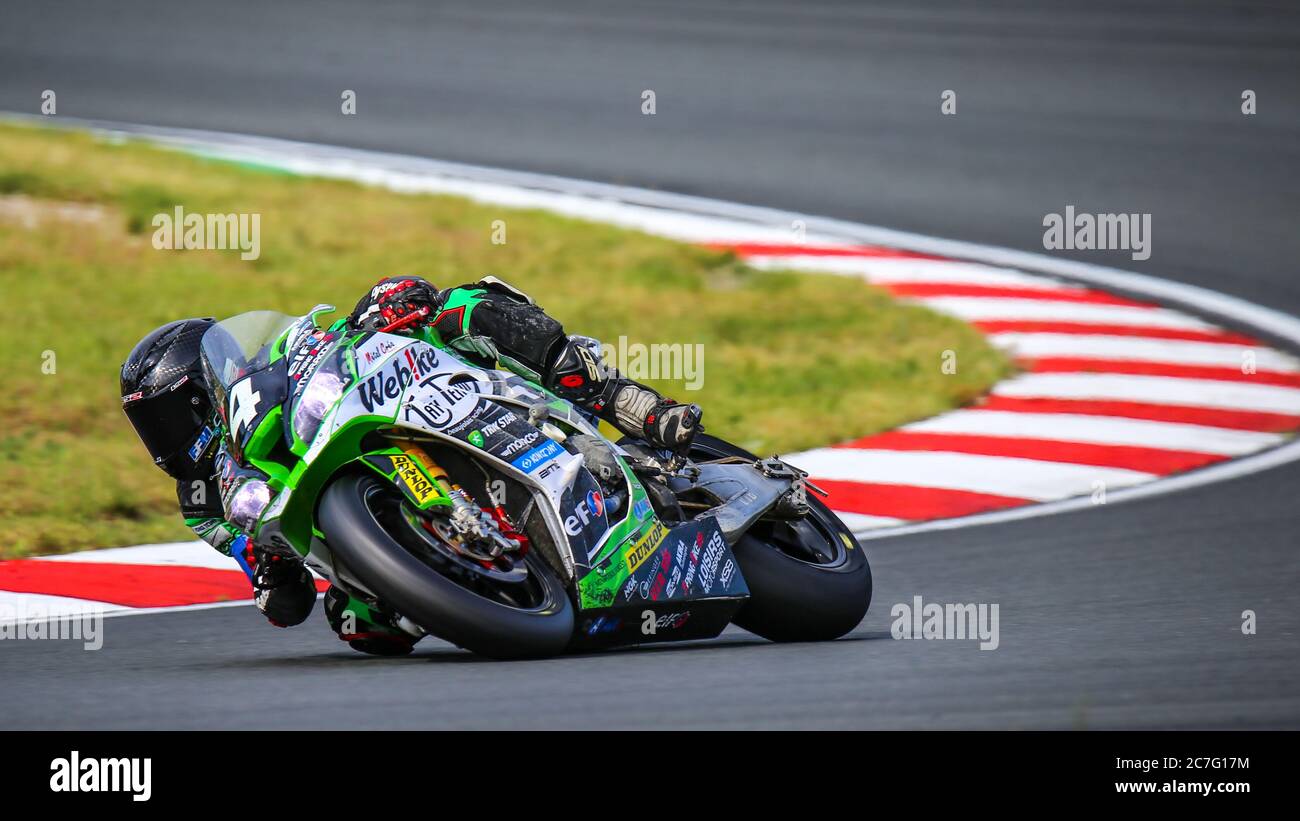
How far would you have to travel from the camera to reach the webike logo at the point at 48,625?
548 cm

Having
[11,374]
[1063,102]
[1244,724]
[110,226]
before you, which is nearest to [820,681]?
[1244,724]

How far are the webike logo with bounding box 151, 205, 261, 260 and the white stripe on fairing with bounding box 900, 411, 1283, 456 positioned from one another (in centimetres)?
466

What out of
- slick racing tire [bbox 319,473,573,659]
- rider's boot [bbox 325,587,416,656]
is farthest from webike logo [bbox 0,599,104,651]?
slick racing tire [bbox 319,473,573,659]

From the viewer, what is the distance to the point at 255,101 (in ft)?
47.6

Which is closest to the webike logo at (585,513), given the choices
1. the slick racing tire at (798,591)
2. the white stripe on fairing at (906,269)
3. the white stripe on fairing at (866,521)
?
the slick racing tire at (798,591)

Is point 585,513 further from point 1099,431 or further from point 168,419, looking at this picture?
point 1099,431

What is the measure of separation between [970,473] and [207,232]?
222 inches

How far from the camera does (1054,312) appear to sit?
10.4 meters

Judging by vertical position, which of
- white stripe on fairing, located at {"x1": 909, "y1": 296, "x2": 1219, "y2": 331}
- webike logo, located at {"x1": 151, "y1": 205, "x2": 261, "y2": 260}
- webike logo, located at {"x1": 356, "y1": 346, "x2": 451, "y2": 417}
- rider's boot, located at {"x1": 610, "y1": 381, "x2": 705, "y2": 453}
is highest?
webike logo, located at {"x1": 151, "y1": 205, "x2": 261, "y2": 260}

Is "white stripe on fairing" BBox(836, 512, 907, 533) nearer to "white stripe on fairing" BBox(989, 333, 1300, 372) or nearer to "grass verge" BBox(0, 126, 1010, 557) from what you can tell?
"grass verge" BBox(0, 126, 1010, 557)

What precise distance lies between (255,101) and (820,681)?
11.1 m

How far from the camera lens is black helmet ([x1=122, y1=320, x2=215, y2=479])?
5.02m
